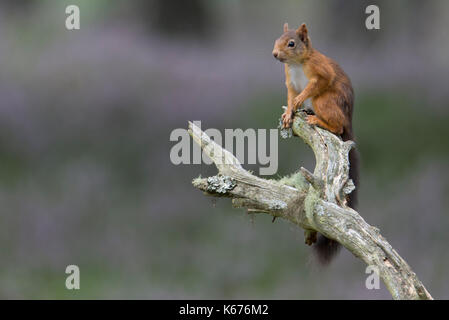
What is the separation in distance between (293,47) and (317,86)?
28cm

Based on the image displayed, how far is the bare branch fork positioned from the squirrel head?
467 millimetres

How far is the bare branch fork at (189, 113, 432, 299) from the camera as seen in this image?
2.89 metres

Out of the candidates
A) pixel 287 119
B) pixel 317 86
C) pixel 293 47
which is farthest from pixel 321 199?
pixel 293 47

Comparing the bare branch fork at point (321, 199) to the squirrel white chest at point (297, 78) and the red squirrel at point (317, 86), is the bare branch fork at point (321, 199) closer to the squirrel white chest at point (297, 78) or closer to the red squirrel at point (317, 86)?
the red squirrel at point (317, 86)

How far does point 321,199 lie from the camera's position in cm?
320

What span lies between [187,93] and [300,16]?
5.10ft

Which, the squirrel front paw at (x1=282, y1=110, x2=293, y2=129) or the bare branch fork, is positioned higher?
the squirrel front paw at (x1=282, y1=110, x2=293, y2=129)

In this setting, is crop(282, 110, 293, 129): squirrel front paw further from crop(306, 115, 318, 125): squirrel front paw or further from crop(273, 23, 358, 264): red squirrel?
crop(306, 115, 318, 125): squirrel front paw

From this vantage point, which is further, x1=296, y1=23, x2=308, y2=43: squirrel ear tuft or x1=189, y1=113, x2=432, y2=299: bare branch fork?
x1=296, y1=23, x2=308, y2=43: squirrel ear tuft

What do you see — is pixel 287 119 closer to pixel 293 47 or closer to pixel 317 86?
pixel 317 86

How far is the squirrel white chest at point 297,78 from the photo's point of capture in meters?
4.09

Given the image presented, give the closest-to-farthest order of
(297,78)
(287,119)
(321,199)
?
(321,199) < (287,119) < (297,78)

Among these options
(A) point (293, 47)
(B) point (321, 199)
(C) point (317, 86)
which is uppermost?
(A) point (293, 47)

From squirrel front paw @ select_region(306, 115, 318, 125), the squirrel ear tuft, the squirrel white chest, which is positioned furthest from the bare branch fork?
the squirrel ear tuft
